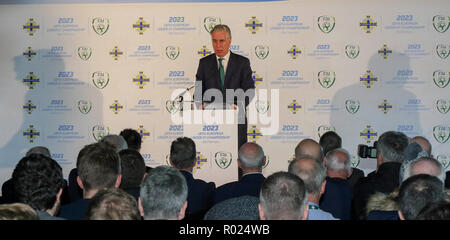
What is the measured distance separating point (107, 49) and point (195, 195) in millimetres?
4161

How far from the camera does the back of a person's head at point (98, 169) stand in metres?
3.23

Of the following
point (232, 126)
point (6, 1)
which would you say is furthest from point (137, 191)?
point (6, 1)

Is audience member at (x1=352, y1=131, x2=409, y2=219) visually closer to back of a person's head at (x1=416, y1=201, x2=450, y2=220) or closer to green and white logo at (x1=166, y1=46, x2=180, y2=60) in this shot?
back of a person's head at (x1=416, y1=201, x2=450, y2=220)

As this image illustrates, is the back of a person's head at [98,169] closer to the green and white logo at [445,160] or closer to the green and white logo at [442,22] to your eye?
the green and white logo at [445,160]

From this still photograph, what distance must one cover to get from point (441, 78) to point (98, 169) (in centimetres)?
584

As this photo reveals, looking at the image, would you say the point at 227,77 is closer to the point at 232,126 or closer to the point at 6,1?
the point at 232,126

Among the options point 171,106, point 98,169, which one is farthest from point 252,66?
point 98,169

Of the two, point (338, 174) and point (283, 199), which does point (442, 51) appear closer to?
point (338, 174)

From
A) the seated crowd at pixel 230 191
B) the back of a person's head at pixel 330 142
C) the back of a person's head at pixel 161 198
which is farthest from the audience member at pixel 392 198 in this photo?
the back of a person's head at pixel 330 142

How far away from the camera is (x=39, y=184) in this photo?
295 centimetres

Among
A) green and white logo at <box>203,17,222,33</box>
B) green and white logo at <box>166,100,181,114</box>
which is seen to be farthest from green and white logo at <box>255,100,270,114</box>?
green and white logo at <box>203,17,222,33</box>

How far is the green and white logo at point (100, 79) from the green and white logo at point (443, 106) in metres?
4.81

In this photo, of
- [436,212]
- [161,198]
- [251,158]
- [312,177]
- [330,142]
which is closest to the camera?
[436,212]

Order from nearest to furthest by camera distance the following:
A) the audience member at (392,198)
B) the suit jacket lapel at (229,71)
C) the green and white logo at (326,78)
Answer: the audience member at (392,198), the suit jacket lapel at (229,71), the green and white logo at (326,78)
